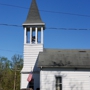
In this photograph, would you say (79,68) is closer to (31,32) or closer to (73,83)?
(73,83)

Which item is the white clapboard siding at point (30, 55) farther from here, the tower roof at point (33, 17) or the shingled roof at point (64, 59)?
the tower roof at point (33, 17)

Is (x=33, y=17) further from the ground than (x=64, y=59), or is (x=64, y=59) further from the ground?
(x=33, y=17)

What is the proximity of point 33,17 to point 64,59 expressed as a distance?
7.21m

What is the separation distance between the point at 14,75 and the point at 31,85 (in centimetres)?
2553

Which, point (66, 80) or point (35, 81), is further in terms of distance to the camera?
point (35, 81)

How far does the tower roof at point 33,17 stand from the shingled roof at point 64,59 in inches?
152

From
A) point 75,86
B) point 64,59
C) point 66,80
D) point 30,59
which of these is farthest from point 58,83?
point 30,59

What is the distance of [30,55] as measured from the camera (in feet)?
80.3

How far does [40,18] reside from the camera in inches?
1024

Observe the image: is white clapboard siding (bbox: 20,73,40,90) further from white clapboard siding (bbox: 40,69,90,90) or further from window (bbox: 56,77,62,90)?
window (bbox: 56,77,62,90)


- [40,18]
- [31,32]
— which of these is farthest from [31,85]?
[40,18]

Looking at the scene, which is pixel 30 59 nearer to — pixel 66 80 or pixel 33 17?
pixel 33 17

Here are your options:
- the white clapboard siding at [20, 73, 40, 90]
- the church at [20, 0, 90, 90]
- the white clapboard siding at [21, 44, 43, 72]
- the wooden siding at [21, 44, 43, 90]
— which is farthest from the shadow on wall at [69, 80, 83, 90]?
the white clapboard siding at [21, 44, 43, 72]

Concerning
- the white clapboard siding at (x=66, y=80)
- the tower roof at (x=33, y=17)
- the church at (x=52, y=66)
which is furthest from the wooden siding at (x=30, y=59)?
the white clapboard siding at (x=66, y=80)
